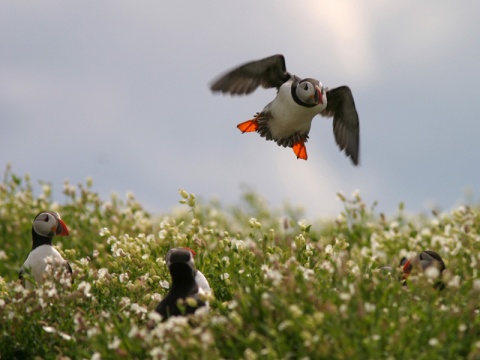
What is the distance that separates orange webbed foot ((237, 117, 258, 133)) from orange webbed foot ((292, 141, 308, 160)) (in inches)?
19.3

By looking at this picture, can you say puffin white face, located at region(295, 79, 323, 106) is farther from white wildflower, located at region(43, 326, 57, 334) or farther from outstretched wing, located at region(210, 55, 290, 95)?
white wildflower, located at region(43, 326, 57, 334)

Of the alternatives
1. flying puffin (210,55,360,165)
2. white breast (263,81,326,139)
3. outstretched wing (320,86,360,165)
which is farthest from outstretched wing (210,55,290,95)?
outstretched wing (320,86,360,165)

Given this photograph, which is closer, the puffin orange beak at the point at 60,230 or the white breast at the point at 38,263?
the white breast at the point at 38,263

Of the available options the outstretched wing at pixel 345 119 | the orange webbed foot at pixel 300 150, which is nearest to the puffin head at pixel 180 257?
the orange webbed foot at pixel 300 150

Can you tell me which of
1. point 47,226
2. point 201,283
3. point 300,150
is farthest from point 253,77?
point 47,226

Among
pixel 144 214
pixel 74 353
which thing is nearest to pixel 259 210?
pixel 144 214

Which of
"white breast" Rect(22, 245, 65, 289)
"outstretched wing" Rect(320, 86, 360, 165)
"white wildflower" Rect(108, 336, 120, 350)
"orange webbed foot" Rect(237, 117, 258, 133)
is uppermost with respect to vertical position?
"outstretched wing" Rect(320, 86, 360, 165)

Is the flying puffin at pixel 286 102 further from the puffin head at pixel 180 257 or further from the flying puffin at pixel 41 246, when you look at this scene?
the flying puffin at pixel 41 246

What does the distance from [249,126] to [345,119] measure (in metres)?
1.55

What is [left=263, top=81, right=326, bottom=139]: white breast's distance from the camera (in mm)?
7754

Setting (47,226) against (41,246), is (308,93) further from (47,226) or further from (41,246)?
(41,246)

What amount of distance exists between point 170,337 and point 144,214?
8457 mm

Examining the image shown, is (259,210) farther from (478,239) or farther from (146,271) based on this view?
(146,271)

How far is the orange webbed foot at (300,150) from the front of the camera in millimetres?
8281
